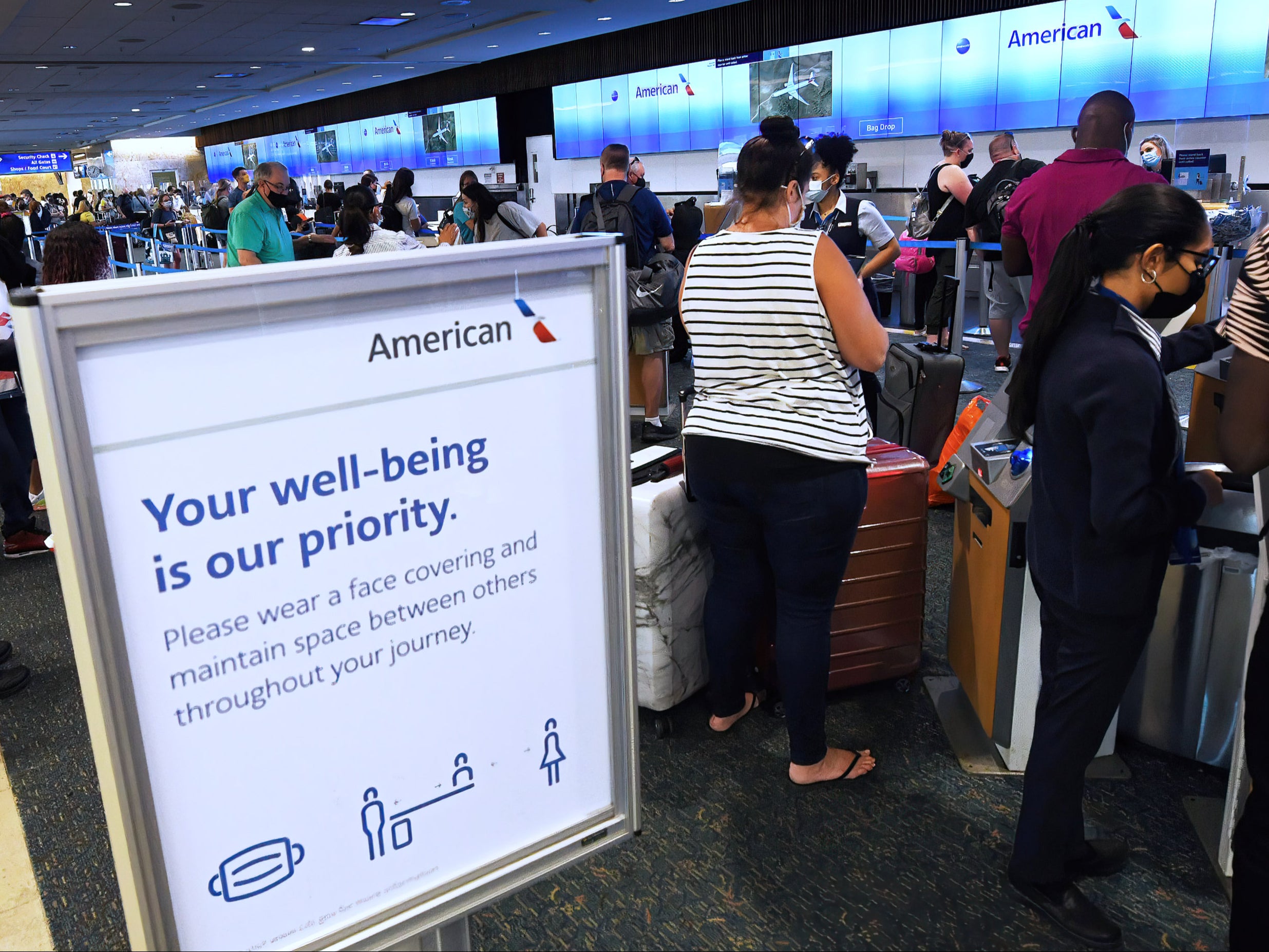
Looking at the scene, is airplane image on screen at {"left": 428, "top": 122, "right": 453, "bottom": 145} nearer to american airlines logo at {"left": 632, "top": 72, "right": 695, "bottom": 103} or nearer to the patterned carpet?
american airlines logo at {"left": 632, "top": 72, "right": 695, "bottom": 103}

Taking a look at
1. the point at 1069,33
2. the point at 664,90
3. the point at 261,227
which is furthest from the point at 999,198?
the point at 664,90

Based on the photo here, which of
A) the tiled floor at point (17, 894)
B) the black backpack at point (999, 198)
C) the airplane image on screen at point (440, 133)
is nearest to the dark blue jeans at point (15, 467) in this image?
the tiled floor at point (17, 894)

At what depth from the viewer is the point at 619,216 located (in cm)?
482

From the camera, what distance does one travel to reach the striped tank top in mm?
1997

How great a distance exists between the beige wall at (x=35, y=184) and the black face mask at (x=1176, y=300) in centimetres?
4202

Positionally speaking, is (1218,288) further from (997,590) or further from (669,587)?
(669,587)

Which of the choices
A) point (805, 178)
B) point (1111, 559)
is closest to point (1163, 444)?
point (1111, 559)

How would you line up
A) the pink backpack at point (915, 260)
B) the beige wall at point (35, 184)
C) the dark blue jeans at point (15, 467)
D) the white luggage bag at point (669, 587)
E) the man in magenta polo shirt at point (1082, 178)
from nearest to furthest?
the white luggage bag at point (669, 587) < the man in magenta polo shirt at point (1082, 178) < the dark blue jeans at point (15, 467) < the pink backpack at point (915, 260) < the beige wall at point (35, 184)

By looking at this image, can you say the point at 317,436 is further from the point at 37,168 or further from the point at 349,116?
the point at 37,168

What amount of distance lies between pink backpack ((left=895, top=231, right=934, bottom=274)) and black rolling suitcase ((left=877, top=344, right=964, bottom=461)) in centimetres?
317

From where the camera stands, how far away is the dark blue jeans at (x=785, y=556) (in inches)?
82.0

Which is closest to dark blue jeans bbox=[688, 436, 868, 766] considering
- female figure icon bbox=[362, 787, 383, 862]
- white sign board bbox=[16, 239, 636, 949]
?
white sign board bbox=[16, 239, 636, 949]

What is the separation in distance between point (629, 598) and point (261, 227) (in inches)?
161

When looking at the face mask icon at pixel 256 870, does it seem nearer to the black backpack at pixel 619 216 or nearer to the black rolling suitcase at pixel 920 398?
the black rolling suitcase at pixel 920 398
